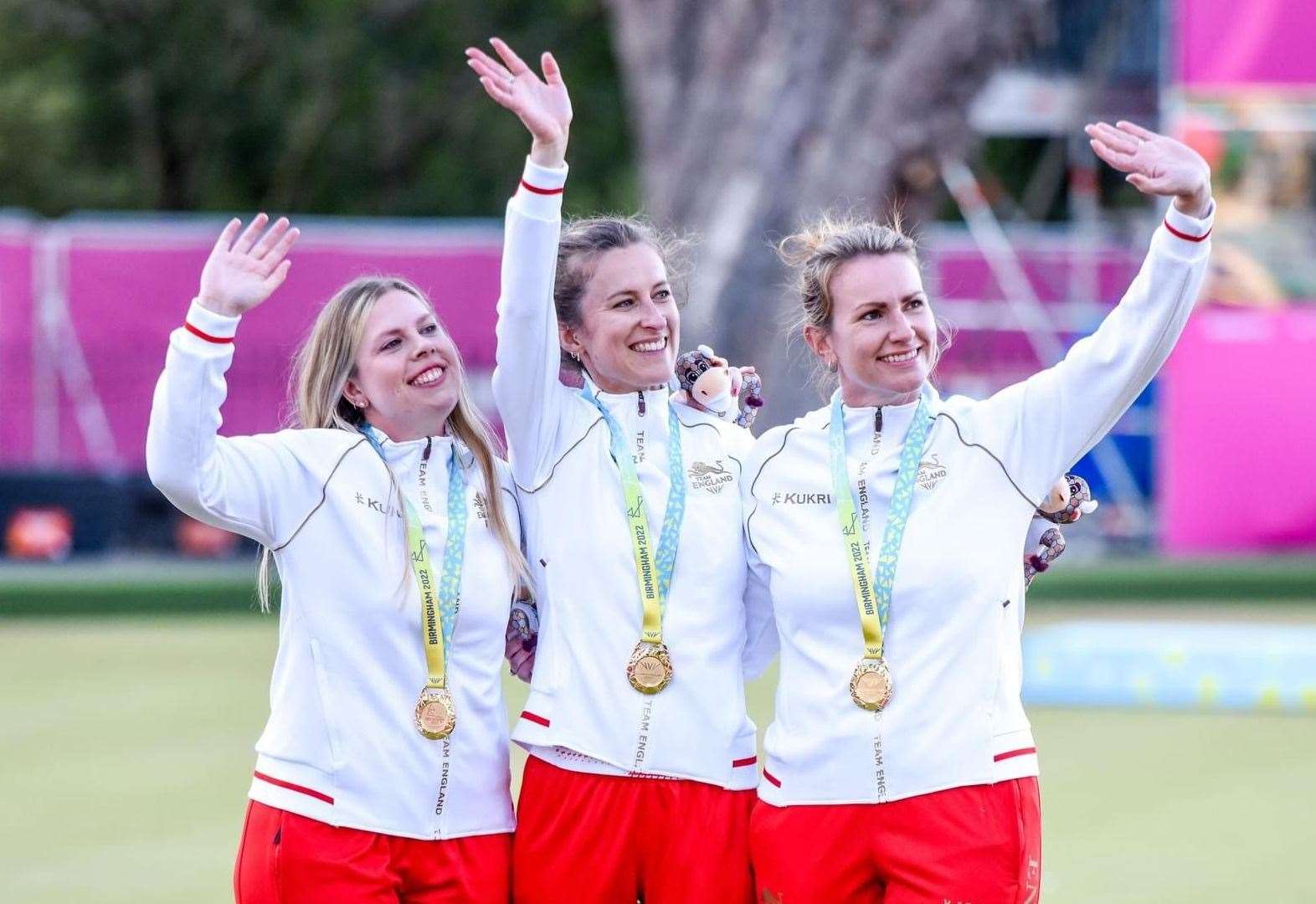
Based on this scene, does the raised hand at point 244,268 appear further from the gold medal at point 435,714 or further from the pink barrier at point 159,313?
the pink barrier at point 159,313

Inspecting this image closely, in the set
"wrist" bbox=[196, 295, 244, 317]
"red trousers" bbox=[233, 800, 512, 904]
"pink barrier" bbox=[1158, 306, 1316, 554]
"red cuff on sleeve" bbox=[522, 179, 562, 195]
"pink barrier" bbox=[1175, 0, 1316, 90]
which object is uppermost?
"pink barrier" bbox=[1175, 0, 1316, 90]

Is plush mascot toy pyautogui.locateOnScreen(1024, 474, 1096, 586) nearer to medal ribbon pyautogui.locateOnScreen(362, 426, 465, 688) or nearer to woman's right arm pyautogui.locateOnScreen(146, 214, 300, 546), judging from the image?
medal ribbon pyautogui.locateOnScreen(362, 426, 465, 688)

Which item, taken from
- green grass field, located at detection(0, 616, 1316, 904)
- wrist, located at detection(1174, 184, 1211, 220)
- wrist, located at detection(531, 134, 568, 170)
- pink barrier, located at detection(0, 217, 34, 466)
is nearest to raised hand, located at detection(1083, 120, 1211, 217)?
wrist, located at detection(1174, 184, 1211, 220)

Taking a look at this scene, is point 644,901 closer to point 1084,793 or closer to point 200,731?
point 1084,793

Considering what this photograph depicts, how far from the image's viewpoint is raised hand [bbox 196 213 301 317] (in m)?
3.68

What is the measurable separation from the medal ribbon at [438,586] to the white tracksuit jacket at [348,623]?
0.6 inches

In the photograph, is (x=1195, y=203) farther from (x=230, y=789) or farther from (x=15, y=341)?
(x=15, y=341)

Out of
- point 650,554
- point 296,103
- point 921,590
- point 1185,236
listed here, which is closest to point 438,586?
point 650,554

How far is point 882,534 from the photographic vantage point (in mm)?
3736

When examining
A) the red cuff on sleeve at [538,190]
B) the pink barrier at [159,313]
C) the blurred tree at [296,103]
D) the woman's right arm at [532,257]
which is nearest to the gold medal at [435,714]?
the woman's right arm at [532,257]

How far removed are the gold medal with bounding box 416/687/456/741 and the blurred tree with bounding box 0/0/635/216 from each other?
73.8ft

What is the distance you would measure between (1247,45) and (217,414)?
12.8 meters

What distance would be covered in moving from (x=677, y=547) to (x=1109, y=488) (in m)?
12.6

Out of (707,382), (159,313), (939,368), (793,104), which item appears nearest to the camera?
(707,382)
